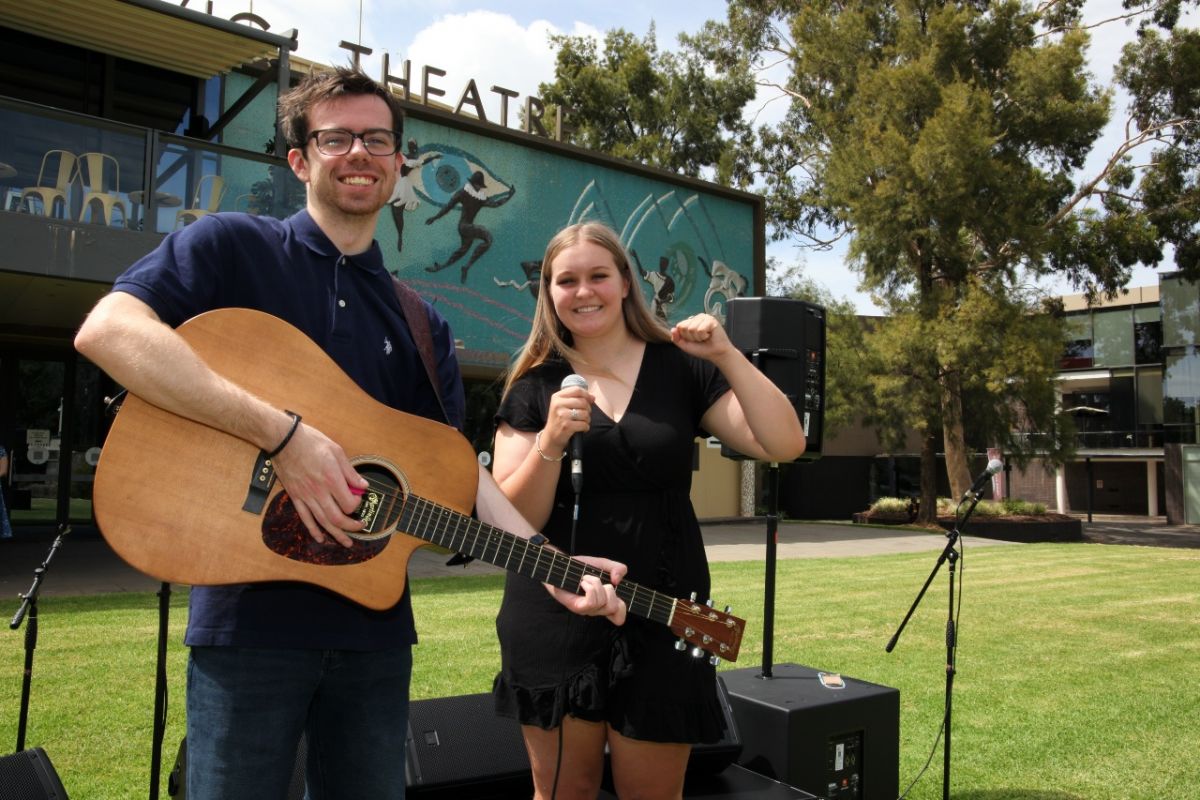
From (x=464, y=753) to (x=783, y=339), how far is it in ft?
9.74

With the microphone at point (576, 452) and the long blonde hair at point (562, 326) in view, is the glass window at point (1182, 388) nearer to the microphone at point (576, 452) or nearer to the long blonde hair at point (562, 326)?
the long blonde hair at point (562, 326)

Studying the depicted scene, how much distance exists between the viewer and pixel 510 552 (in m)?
2.36

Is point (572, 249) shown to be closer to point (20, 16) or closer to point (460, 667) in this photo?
point (460, 667)

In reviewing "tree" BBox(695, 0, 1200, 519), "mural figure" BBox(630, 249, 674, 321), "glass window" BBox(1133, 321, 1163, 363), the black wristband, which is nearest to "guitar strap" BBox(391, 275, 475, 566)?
the black wristband

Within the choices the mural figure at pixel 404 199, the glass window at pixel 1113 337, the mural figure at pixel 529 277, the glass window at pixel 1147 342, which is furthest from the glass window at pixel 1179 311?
the mural figure at pixel 404 199

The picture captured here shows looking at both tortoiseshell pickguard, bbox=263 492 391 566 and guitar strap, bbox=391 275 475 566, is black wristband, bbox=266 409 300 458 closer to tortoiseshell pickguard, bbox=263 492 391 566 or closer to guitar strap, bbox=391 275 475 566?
tortoiseshell pickguard, bbox=263 492 391 566

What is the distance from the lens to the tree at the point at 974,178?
24.5 metres

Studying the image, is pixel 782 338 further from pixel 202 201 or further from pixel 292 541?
pixel 202 201

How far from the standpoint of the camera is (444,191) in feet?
54.9

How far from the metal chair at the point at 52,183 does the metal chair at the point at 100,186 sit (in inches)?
5.2

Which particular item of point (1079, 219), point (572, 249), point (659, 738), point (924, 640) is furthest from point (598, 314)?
point (1079, 219)

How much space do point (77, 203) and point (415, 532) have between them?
8.87 meters

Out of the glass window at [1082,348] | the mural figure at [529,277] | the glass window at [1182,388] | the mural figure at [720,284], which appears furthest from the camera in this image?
the glass window at [1082,348]

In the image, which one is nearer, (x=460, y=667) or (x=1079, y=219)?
(x=460, y=667)
